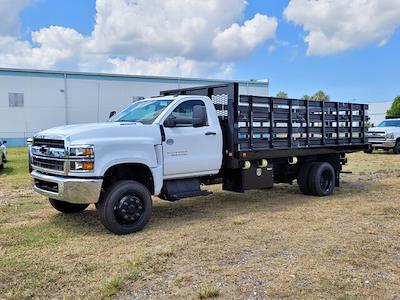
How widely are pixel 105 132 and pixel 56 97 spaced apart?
31772mm

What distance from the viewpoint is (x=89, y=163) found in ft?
20.5

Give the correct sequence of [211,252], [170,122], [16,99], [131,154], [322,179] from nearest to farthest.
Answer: [211,252] → [131,154] → [170,122] → [322,179] → [16,99]

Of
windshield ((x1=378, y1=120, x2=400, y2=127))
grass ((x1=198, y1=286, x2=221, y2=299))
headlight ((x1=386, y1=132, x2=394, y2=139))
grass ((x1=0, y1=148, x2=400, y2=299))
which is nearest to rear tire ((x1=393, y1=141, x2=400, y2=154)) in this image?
headlight ((x1=386, y1=132, x2=394, y2=139))

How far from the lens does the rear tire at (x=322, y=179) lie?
995 centimetres

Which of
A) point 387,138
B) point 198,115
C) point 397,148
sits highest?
point 198,115

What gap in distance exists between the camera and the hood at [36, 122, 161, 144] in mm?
6336

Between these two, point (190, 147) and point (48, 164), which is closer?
point (48, 164)

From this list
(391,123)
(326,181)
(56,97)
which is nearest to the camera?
(326,181)

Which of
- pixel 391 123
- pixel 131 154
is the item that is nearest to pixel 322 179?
Answer: pixel 131 154

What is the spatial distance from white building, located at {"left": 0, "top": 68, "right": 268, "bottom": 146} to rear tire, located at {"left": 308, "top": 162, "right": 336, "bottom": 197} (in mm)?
29996

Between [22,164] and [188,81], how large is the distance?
26577 mm

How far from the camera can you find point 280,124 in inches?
360

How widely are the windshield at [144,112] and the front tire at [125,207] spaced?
1.21 m

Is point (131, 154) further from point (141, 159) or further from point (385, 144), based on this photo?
point (385, 144)
